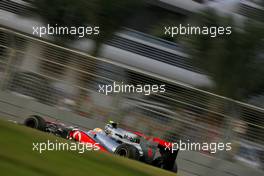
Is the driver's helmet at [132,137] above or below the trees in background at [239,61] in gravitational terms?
below

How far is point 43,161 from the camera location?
4754 mm

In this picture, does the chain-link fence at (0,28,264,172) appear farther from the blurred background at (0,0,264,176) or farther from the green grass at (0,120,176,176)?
the green grass at (0,120,176,176)

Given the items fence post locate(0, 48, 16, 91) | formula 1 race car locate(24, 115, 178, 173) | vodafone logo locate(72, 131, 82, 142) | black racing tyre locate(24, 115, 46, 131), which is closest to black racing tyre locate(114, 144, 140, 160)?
formula 1 race car locate(24, 115, 178, 173)

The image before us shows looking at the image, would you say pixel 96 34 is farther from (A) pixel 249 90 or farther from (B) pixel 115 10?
(A) pixel 249 90

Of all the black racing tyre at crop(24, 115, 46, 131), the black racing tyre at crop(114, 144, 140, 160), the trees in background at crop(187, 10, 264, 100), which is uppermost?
the trees in background at crop(187, 10, 264, 100)

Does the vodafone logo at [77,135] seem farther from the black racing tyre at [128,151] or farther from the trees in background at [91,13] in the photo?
the trees in background at [91,13]

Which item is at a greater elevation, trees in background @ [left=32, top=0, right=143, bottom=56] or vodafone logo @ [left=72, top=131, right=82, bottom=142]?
trees in background @ [left=32, top=0, right=143, bottom=56]

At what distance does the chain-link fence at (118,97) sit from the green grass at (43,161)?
353cm

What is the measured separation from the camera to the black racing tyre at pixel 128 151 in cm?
855

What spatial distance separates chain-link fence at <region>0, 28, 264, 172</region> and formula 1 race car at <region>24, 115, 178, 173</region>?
17.1 inches

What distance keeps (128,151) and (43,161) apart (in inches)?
155

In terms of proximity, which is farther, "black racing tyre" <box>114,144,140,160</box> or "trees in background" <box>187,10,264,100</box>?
"trees in background" <box>187,10,264,100</box>

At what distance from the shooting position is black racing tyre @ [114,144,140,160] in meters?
8.55

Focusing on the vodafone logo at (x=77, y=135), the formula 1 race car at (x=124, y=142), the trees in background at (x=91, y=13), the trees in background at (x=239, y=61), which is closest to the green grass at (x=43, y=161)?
the formula 1 race car at (x=124, y=142)
